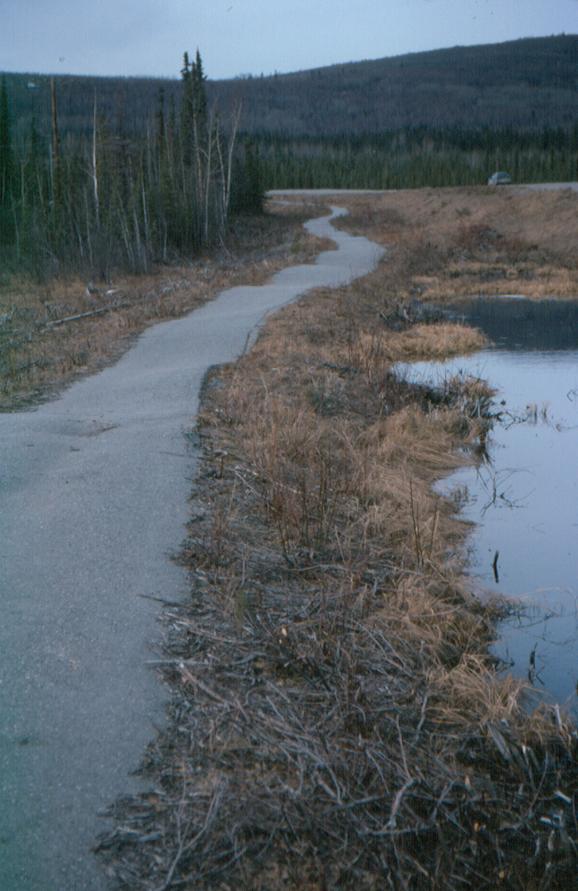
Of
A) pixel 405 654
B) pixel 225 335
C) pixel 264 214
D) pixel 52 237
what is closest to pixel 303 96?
pixel 264 214

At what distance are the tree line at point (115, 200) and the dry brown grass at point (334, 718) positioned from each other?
2241 centimetres

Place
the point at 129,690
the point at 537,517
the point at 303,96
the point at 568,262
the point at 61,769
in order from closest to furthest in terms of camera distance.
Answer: the point at 61,769
the point at 129,690
the point at 537,517
the point at 568,262
the point at 303,96

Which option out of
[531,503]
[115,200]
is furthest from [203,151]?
[531,503]

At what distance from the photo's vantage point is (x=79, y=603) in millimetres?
4953

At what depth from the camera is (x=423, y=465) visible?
9.62 metres

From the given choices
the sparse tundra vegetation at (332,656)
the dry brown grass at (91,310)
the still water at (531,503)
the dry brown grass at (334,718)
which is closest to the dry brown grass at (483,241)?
the dry brown grass at (91,310)

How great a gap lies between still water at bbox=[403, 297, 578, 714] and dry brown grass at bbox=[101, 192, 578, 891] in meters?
0.29

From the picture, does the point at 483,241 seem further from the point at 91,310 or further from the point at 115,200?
the point at 91,310

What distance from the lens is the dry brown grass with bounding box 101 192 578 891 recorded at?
10.6 ft

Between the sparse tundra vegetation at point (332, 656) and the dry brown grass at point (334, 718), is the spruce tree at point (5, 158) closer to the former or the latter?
the sparse tundra vegetation at point (332, 656)

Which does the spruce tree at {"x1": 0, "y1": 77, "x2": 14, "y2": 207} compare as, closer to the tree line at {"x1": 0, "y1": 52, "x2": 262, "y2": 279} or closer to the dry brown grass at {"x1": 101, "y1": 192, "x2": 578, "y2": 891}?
the tree line at {"x1": 0, "y1": 52, "x2": 262, "y2": 279}

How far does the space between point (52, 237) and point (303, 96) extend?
11999 centimetres

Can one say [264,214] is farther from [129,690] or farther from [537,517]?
[129,690]

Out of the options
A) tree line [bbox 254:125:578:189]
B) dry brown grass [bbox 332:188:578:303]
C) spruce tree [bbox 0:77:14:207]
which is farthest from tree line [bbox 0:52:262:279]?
tree line [bbox 254:125:578:189]
